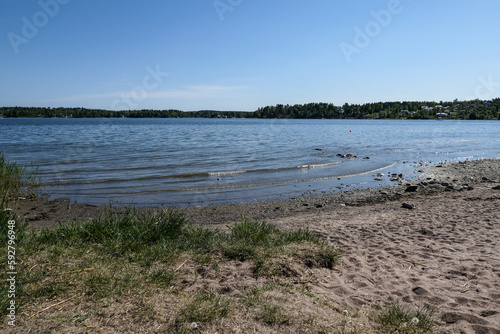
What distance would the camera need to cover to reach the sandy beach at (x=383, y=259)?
3865 mm

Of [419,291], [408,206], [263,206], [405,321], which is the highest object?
[405,321]

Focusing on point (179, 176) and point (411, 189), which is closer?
point (411, 189)

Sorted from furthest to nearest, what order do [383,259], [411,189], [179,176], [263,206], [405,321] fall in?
1. [179,176]
2. [411,189]
3. [263,206]
4. [383,259]
5. [405,321]

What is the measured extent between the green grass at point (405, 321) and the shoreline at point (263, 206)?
670 centimetres

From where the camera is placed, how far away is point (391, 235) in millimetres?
7629

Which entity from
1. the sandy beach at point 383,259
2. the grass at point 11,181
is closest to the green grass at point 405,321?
the sandy beach at point 383,259

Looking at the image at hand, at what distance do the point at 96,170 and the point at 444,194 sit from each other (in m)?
18.0

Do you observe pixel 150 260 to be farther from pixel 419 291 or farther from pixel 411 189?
pixel 411 189

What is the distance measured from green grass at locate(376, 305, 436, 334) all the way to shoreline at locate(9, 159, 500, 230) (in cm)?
670

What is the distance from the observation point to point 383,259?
598 centimetres

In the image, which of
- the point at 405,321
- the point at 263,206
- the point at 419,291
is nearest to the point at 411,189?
the point at 263,206

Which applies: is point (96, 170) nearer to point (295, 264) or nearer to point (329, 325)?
point (295, 264)

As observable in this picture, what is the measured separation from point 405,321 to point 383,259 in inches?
92.9

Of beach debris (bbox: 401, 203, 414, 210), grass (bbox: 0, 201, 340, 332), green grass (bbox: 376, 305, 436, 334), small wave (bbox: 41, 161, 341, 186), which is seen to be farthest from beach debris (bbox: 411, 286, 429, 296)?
small wave (bbox: 41, 161, 341, 186)
